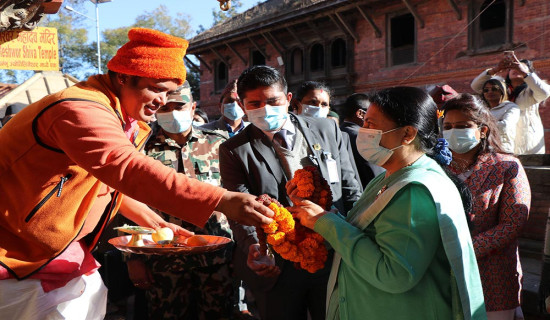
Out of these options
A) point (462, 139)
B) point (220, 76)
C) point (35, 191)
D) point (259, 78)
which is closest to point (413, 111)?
point (259, 78)

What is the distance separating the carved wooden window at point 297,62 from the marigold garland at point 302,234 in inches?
668

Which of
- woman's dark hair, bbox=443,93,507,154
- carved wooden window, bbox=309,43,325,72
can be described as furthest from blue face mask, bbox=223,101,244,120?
Result: carved wooden window, bbox=309,43,325,72

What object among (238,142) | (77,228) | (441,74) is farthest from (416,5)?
(77,228)

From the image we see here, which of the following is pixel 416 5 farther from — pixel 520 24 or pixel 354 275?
pixel 354 275

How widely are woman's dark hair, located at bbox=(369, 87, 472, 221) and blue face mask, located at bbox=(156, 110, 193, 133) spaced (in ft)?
6.61

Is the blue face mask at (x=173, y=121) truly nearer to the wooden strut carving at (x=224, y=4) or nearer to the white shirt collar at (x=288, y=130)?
the white shirt collar at (x=288, y=130)

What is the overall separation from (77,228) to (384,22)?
15.5 m

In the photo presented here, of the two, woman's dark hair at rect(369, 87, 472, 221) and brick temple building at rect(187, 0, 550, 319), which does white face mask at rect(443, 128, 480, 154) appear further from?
brick temple building at rect(187, 0, 550, 319)

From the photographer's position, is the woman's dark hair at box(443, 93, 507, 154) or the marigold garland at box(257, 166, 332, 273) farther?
the woman's dark hair at box(443, 93, 507, 154)

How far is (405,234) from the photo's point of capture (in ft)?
6.17

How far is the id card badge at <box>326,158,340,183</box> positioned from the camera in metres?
2.95

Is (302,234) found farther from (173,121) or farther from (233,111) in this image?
(233,111)

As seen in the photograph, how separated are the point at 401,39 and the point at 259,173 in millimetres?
14604

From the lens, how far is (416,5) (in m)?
15.0
